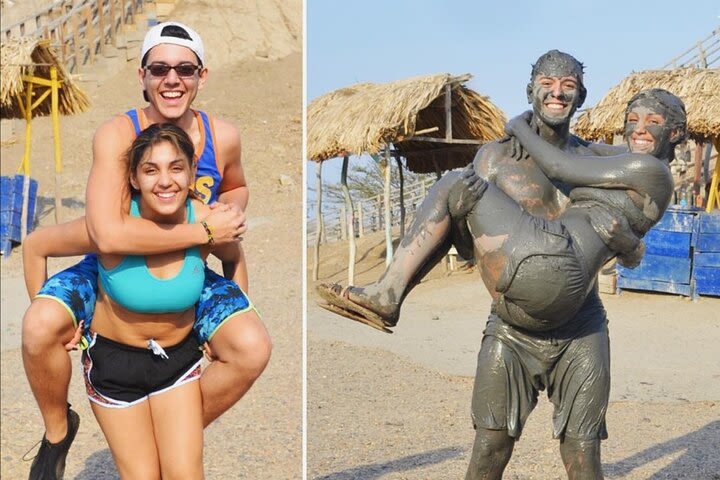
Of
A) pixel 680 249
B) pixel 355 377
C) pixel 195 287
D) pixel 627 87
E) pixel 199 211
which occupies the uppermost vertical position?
pixel 627 87

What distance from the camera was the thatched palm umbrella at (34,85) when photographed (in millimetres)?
13094

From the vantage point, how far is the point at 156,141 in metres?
3.20

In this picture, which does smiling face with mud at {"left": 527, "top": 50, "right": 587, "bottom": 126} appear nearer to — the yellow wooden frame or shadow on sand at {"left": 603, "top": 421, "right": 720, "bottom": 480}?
shadow on sand at {"left": 603, "top": 421, "right": 720, "bottom": 480}

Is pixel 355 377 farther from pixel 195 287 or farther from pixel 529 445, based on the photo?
pixel 195 287

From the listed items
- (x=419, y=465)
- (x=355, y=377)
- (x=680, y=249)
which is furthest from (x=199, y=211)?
(x=680, y=249)

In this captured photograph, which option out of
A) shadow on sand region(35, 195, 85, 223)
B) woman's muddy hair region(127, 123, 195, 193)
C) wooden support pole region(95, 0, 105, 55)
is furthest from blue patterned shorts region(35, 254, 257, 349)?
wooden support pole region(95, 0, 105, 55)

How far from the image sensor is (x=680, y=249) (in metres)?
12.7

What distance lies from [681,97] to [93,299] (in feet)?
35.0

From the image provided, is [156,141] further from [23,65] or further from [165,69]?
[23,65]

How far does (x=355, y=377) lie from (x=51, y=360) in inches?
248

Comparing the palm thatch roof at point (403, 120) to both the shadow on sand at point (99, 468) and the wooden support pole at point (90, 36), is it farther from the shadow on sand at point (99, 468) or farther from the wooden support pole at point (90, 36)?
→ the wooden support pole at point (90, 36)

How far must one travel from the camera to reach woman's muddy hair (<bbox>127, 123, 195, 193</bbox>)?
3.20 m

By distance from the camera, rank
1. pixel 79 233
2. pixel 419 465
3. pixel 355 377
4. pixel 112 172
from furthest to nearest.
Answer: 1. pixel 355 377
2. pixel 419 465
3. pixel 79 233
4. pixel 112 172

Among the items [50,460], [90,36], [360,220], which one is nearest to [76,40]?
[90,36]
